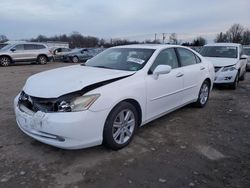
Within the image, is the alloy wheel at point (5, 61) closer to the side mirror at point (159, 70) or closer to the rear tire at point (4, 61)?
the rear tire at point (4, 61)

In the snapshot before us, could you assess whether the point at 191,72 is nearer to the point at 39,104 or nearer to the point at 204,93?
the point at 204,93

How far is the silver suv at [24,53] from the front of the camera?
18688mm

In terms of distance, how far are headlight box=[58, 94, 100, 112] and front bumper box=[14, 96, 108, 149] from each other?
6 centimetres

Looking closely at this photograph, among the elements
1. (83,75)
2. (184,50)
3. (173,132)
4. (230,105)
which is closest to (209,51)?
(230,105)

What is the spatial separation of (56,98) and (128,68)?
1.49m

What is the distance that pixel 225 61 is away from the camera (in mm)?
9281

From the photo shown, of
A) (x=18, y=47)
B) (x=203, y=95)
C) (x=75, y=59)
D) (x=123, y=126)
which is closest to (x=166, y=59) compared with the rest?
(x=123, y=126)

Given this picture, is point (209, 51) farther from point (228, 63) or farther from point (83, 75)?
point (83, 75)

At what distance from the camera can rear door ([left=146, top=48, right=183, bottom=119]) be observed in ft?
14.2

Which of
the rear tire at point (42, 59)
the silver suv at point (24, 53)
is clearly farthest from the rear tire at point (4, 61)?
the rear tire at point (42, 59)

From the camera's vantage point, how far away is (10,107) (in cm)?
608

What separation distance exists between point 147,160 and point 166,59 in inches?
83.7

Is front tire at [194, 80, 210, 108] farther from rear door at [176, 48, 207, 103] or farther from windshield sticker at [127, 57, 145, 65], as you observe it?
windshield sticker at [127, 57, 145, 65]

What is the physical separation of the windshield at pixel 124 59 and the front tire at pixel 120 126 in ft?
2.66
